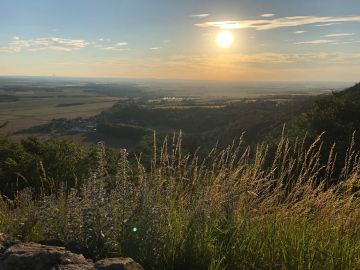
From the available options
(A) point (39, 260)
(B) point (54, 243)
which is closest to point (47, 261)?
(A) point (39, 260)

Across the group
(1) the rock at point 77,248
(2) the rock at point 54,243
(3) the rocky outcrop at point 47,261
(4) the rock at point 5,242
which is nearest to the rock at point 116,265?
(3) the rocky outcrop at point 47,261

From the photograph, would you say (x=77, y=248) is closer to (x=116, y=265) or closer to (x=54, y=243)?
(x=54, y=243)

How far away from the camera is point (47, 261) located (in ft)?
7.68

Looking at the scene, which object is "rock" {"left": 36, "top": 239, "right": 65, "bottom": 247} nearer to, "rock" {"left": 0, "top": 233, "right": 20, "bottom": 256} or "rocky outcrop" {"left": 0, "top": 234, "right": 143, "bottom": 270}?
"rock" {"left": 0, "top": 233, "right": 20, "bottom": 256}

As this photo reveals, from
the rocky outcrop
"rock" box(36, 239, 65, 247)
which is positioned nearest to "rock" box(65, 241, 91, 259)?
"rock" box(36, 239, 65, 247)

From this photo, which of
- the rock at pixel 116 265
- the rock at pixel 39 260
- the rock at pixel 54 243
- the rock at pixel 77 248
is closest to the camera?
the rock at pixel 39 260

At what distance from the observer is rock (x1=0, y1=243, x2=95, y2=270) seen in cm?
228

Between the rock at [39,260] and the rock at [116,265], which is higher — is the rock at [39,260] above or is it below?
above

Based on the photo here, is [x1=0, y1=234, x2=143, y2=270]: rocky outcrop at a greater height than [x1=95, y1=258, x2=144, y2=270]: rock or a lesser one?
greater

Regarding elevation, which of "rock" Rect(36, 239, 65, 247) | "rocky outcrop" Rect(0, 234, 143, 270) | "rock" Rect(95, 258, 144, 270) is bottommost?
"rock" Rect(36, 239, 65, 247)

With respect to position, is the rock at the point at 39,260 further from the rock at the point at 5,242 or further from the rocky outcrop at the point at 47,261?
the rock at the point at 5,242

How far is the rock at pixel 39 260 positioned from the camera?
2275mm

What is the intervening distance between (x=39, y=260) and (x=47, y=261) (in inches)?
2.6

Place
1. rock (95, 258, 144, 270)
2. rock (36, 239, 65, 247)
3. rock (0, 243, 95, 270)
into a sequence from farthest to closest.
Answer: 1. rock (36, 239, 65, 247)
2. rock (95, 258, 144, 270)
3. rock (0, 243, 95, 270)
